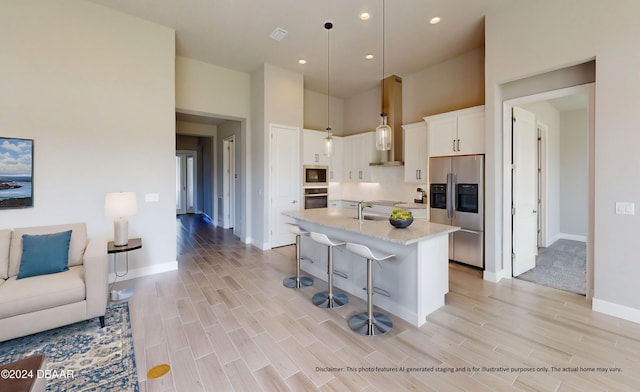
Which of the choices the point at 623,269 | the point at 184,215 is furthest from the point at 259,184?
the point at 184,215

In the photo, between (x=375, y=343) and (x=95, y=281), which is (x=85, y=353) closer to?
(x=95, y=281)

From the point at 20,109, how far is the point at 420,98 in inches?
244

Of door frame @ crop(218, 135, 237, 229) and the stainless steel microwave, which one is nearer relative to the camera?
the stainless steel microwave

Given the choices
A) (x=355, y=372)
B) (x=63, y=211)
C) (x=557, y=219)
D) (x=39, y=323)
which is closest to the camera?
(x=355, y=372)

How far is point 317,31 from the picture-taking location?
418 centimetres

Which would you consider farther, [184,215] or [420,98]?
[184,215]

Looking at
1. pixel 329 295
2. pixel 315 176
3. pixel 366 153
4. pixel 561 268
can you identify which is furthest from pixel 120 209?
pixel 561 268

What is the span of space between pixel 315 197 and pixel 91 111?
13.6 ft

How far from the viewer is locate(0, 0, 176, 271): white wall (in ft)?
10.4

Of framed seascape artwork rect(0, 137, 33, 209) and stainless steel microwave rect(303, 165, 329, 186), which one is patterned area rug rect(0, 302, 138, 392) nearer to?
framed seascape artwork rect(0, 137, 33, 209)

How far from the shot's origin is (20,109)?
316 centimetres

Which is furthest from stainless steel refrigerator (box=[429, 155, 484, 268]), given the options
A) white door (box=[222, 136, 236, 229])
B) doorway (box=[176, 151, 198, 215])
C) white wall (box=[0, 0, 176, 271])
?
doorway (box=[176, 151, 198, 215])

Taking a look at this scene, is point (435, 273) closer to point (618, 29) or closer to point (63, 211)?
point (618, 29)

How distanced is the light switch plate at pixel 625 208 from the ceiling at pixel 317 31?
2740 mm
